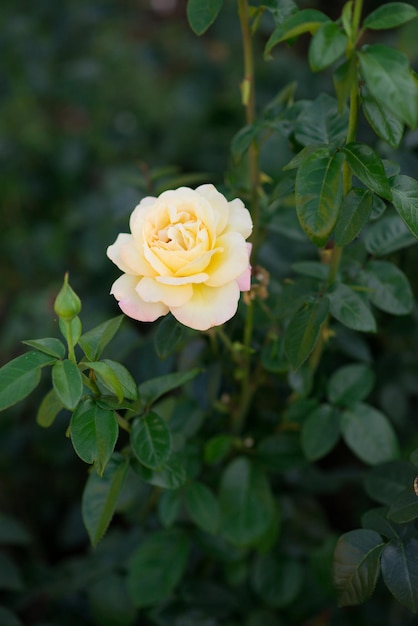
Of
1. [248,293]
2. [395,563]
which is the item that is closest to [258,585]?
[395,563]

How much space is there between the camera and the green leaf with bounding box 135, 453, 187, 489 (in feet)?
2.84

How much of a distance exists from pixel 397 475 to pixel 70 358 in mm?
532

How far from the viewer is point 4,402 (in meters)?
0.68

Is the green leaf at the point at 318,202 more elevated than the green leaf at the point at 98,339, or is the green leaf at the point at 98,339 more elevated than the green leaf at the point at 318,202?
the green leaf at the point at 318,202

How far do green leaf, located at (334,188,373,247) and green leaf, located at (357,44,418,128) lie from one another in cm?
12

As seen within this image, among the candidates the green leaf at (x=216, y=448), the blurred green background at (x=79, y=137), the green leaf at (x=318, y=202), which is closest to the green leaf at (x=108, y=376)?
the green leaf at (x=318, y=202)

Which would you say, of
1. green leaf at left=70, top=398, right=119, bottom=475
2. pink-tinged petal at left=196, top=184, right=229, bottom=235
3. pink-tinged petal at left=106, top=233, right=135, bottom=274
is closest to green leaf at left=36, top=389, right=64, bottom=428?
green leaf at left=70, top=398, right=119, bottom=475

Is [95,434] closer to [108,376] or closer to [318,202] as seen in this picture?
[108,376]

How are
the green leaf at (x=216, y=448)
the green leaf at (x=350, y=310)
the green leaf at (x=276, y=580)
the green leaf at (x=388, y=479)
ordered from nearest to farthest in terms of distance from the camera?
1. the green leaf at (x=350, y=310)
2. the green leaf at (x=388, y=479)
3. the green leaf at (x=216, y=448)
4. the green leaf at (x=276, y=580)

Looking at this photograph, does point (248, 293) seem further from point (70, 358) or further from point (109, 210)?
point (109, 210)

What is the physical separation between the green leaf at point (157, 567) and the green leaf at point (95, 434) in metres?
0.45

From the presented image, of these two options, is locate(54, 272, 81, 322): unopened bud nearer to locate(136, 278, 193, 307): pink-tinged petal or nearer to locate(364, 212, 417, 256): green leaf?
locate(136, 278, 193, 307): pink-tinged petal

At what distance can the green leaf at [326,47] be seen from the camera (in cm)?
67

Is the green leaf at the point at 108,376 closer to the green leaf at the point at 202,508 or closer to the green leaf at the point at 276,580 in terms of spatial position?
the green leaf at the point at 202,508
